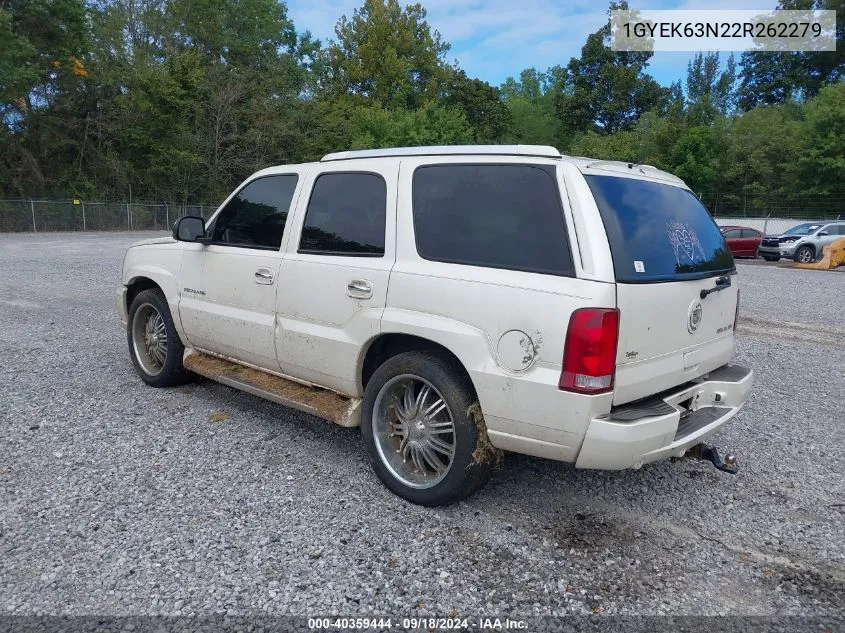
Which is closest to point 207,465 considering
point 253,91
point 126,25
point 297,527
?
point 297,527

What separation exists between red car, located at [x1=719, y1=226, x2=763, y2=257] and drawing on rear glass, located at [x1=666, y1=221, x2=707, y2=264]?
2357 cm

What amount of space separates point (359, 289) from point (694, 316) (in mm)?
1857

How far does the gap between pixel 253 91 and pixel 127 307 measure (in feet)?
121

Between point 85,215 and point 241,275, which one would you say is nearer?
point 241,275

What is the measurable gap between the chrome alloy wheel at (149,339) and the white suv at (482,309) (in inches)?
43.4

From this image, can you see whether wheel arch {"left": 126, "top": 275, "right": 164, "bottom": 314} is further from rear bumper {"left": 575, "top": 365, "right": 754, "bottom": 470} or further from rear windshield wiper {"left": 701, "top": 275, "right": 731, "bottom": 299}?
rear windshield wiper {"left": 701, "top": 275, "right": 731, "bottom": 299}

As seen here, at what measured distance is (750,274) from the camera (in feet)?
57.2

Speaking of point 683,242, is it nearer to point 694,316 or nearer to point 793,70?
point 694,316

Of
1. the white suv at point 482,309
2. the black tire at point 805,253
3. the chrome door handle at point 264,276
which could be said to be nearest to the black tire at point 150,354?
the white suv at point 482,309

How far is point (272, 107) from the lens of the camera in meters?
39.1

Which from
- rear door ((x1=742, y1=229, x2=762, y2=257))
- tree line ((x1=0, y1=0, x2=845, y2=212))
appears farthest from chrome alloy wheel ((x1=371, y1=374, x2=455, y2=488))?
tree line ((x1=0, y1=0, x2=845, y2=212))

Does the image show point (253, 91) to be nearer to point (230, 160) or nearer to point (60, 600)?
point (230, 160)

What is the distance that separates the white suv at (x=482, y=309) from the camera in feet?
9.39

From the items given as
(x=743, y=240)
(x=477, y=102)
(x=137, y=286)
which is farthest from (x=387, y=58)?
(x=137, y=286)
